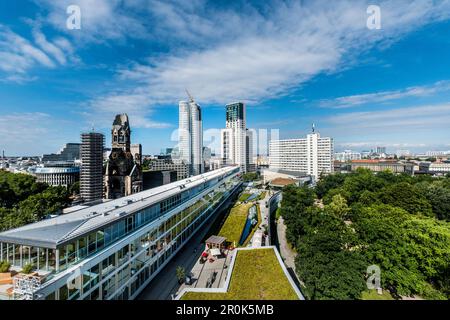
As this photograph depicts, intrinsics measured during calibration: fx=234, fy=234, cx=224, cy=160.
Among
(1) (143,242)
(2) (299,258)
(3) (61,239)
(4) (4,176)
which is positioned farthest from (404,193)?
(4) (4,176)

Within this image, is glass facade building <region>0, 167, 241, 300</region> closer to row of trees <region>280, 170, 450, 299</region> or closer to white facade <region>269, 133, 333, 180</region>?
row of trees <region>280, 170, 450, 299</region>

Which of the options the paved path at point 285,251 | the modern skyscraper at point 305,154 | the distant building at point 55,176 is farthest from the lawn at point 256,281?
the modern skyscraper at point 305,154

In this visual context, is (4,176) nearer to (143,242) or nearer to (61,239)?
(143,242)

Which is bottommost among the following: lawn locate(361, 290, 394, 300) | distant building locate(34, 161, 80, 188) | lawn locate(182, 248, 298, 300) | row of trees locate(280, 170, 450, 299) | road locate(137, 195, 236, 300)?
lawn locate(361, 290, 394, 300)

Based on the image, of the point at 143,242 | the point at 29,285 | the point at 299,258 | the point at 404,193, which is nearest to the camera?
the point at 29,285

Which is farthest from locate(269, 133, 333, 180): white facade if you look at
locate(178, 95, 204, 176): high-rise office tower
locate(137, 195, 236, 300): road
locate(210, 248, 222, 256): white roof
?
locate(210, 248, 222, 256): white roof
